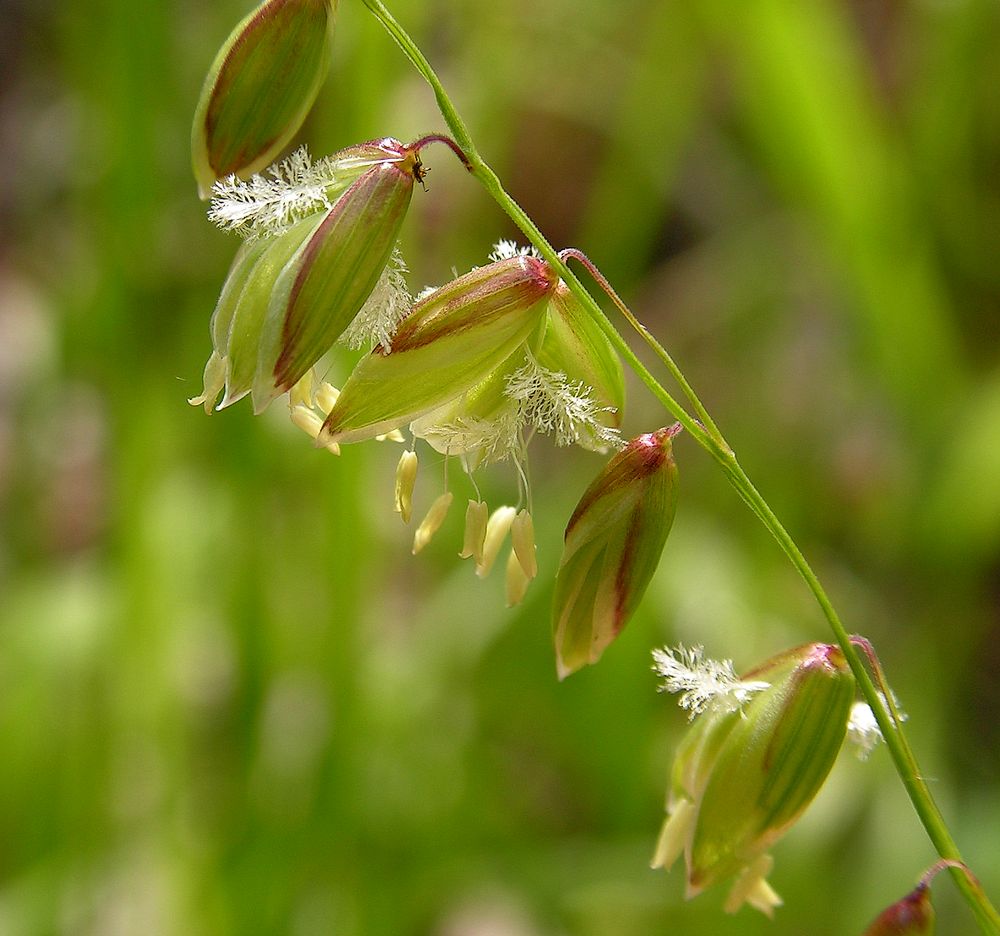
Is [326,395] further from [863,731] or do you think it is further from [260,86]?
[863,731]

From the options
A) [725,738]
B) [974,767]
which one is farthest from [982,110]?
[725,738]

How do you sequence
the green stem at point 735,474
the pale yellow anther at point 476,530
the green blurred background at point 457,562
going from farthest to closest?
the green blurred background at point 457,562 → the pale yellow anther at point 476,530 → the green stem at point 735,474

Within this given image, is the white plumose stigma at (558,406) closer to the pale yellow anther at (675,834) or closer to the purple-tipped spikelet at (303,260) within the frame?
the purple-tipped spikelet at (303,260)

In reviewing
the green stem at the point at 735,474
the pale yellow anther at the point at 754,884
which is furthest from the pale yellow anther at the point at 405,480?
the pale yellow anther at the point at 754,884

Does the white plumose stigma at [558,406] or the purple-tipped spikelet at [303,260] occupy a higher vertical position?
the purple-tipped spikelet at [303,260]

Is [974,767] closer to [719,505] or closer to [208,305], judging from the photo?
[719,505]

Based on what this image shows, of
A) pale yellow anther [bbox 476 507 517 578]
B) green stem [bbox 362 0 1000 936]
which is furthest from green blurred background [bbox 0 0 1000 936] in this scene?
green stem [bbox 362 0 1000 936]

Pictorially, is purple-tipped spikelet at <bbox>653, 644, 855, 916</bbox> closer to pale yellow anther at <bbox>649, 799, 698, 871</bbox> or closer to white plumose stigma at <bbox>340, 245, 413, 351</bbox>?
pale yellow anther at <bbox>649, 799, 698, 871</bbox>
